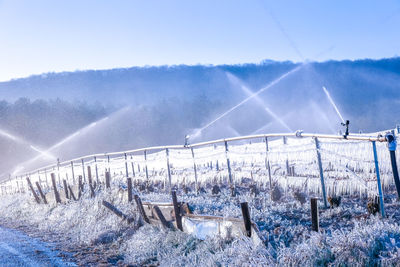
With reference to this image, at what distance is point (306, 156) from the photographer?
16.2 metres

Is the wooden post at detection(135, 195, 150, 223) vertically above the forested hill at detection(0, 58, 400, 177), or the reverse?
the forested hill at detection(0, 58, 400, 177)

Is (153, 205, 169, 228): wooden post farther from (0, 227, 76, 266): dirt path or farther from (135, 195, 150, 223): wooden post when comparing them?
(0, 227, 76, 266): dirt path

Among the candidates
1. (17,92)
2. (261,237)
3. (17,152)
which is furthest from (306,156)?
(17,92)

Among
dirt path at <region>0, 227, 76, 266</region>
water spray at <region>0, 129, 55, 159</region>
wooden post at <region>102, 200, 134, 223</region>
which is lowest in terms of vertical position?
dirt path at <region>0, 227, 76, 266</region>

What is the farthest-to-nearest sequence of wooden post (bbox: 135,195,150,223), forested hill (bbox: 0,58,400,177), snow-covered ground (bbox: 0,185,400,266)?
forested hill (bbox: 0,58,400,177), wooden post (bbox: 135,195,150,223), snow-covered ground (bbox: 0,185,400,266)

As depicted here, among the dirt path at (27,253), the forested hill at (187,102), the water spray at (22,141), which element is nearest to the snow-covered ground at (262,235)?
the dirt path at (27,253)

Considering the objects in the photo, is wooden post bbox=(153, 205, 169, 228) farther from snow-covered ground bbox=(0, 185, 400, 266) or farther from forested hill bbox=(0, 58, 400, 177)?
forested hill bbox=(0, 58, 400, 177)

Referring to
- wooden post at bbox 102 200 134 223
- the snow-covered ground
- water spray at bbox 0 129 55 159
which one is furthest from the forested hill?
wooden post at bbox 102 200 134 223

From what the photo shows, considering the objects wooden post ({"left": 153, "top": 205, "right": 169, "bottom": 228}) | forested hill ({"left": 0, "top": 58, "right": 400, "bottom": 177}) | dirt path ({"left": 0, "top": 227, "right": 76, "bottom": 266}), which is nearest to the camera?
dirt path ({"left": 0, "top": 227, "right": 76, "bottom": 266})

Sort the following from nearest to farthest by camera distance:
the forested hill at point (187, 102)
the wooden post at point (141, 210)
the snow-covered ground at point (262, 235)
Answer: the snow-covered ground at point (262, 235), the wooden post at point (141, 210), the forested hill at point (187, 102)

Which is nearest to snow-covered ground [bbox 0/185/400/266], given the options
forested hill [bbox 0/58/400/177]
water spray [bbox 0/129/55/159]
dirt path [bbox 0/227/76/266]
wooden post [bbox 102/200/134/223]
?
wooden post [bbox 102/200/134/223]

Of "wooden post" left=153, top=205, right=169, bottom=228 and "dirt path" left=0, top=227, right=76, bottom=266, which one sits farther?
"wooden post" left=153, top=205, right=169, bottom=228

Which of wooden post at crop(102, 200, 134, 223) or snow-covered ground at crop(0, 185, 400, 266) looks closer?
snow-covered ground at crop(0, 185, 400, 266)

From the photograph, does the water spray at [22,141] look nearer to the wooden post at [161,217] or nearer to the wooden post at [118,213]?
the wooden post at [118,213]
